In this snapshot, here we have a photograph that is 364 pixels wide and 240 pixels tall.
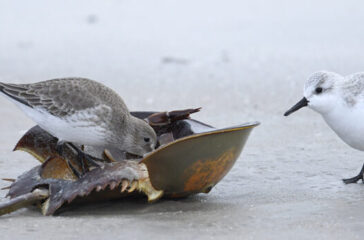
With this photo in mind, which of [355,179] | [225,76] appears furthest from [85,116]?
[225,76]

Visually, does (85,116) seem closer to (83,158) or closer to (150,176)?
(83,158)

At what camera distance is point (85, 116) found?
4.73m

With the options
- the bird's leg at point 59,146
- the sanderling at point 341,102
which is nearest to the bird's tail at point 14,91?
the bird's leg at point 59,146

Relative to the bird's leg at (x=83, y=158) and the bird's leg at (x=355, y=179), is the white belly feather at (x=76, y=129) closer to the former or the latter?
the bird's leg at (x=83, y=158)

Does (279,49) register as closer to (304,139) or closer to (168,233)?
(304,139)

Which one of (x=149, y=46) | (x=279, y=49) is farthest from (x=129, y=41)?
(x=279, y=49)

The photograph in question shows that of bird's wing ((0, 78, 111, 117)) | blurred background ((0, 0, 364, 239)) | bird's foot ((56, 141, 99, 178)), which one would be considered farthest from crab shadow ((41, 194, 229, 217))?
bird's wing ((0, 78, 111, 117))

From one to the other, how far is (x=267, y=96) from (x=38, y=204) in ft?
14.8

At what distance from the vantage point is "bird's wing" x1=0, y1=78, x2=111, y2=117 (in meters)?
4.78

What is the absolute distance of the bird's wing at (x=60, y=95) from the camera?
15.7 feet

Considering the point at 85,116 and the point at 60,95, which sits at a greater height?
the point at 60,95

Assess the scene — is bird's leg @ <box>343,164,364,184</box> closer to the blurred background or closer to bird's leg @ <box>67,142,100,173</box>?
the blurred background

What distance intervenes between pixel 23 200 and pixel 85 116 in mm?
1049

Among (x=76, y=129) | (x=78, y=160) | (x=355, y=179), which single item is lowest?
(x=355, y=179)
